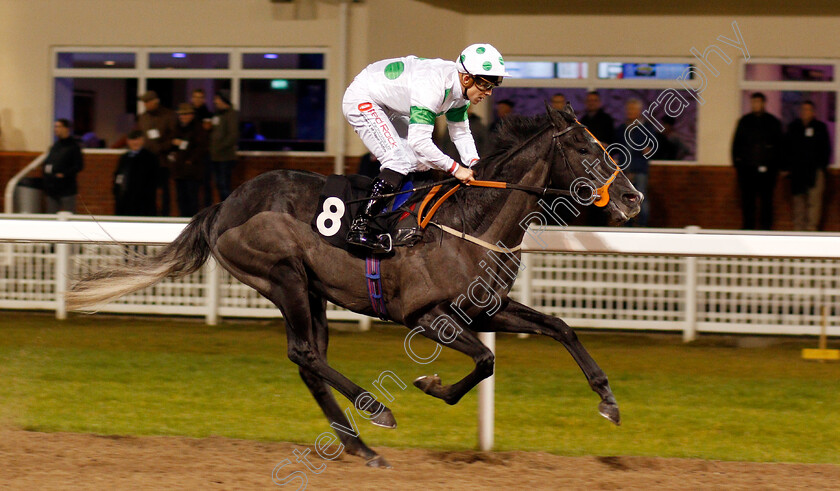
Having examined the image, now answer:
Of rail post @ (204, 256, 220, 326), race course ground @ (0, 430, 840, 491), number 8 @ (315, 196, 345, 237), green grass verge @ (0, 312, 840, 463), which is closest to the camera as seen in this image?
race course ground @ (0, 430, 840, 491)

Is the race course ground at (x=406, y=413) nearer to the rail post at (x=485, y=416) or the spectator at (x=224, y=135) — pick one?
the rail post at (x=485, y=416)

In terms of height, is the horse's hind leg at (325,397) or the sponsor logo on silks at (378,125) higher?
the sponsor logo on silks at (378,125)

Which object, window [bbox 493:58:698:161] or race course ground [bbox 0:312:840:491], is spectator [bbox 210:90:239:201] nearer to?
race course ground [bbox 0:312:840:491]

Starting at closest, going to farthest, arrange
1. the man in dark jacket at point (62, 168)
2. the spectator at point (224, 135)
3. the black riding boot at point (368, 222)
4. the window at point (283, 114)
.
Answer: the black riding boot at point (368, 222)
the spectator at point (224, 135)
the man in dark jacket at point (62, 168)
the window at point (283, 114)

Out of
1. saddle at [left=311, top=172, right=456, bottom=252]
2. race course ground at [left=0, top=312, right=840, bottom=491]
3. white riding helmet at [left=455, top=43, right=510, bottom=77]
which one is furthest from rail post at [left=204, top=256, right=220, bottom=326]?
white riding helmet at [left=455, top=43, right=510, bottom=77]

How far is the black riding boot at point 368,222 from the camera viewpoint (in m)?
4.26

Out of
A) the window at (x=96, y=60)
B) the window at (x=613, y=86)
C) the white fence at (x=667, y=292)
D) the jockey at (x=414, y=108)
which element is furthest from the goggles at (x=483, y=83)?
the window at (x=96, y=60)

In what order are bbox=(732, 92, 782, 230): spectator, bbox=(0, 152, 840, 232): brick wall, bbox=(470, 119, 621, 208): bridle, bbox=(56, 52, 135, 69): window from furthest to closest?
bbox=(56, 52, 135, 69): window, bbox=(0, 152, 840, 232): brick wall, bbox=(732, 92, 782, 230): spectator, bbox=(470, 119, 621, 208): bridle

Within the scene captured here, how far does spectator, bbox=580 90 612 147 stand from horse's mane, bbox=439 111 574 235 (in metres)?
4.27

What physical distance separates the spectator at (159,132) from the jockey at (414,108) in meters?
5.35

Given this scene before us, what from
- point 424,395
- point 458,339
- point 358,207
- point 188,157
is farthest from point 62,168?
point 458,339

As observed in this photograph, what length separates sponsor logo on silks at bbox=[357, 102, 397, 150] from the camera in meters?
4.46

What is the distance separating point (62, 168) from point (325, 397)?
6.14m

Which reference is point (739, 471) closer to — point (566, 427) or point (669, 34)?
point (566, 427)
